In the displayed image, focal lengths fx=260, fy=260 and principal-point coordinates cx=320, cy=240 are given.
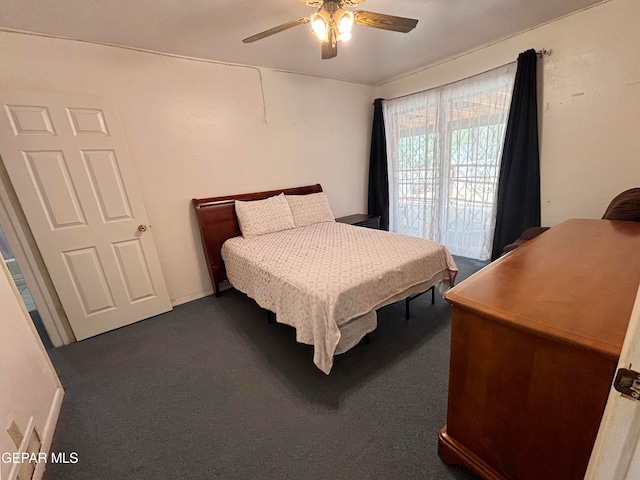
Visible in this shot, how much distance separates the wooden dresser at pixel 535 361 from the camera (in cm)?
72

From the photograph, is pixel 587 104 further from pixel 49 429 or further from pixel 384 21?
pixel 49 429

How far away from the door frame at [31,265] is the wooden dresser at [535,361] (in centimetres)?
293

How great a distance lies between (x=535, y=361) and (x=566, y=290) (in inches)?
12.9

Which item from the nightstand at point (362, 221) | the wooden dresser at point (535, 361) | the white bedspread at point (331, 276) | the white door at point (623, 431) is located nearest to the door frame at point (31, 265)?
the white bedspread at point (331, 276)

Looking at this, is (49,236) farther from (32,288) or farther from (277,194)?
(277,194)

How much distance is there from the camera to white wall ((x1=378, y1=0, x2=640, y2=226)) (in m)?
2.10

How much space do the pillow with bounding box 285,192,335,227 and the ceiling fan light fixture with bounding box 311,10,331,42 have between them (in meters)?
1.84

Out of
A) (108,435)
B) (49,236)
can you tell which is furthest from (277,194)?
(108,435)

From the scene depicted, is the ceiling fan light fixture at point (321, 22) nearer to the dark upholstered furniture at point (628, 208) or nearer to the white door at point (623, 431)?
the white door at point (623, 431)

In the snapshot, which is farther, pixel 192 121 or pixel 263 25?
pixel 192 121

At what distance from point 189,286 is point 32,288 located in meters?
1.18

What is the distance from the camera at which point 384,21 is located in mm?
1638

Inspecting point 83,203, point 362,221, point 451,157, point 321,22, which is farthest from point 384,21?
point 83,203

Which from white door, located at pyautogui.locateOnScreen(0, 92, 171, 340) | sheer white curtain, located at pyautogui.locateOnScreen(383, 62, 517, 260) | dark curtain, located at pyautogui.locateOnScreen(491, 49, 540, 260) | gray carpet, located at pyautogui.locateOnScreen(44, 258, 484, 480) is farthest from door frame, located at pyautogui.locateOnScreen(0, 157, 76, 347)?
dark curtain, located at pyautogui.locateOnScreen(491, 49, 540, 260)
